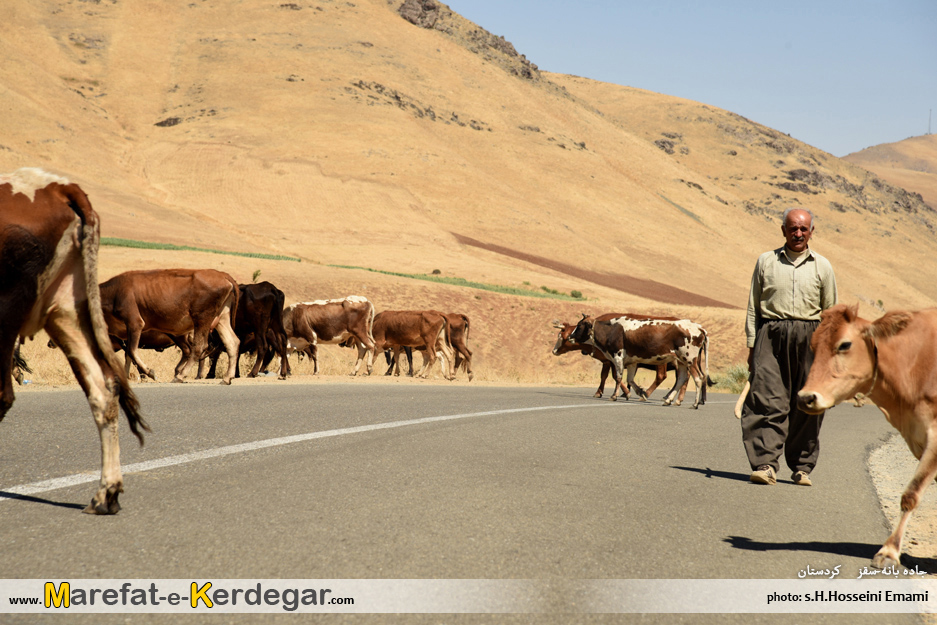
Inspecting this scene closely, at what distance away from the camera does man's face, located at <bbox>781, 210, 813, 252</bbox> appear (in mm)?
7938

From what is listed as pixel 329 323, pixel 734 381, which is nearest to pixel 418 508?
pixel 329 323

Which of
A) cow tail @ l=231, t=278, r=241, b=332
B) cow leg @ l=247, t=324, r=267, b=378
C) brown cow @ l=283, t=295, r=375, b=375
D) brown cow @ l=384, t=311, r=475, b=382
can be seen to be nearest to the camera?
cow tail @ l=231, t=278, r=241, b=332

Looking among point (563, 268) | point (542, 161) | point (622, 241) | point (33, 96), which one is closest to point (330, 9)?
point (542, 161)

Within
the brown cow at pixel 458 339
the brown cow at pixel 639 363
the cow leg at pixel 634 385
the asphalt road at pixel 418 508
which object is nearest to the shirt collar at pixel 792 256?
the asphalt road at pixel 418 508

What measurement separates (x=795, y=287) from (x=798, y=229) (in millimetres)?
524

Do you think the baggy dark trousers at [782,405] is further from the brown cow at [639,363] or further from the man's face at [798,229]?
the brown cow at [639,363]

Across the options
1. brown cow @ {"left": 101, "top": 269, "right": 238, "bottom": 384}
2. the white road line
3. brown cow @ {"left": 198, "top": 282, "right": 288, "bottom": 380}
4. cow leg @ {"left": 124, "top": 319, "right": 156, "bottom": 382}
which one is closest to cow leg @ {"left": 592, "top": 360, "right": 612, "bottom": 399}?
brown cow @ {"left": 198, "top": 282, "right": 288, "bottom": 380}

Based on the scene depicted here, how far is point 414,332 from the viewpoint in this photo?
28.0 metres

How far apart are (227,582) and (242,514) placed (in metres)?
1.24

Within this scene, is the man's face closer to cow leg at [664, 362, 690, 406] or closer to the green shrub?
cow leg at [664, 362, 690, 406]

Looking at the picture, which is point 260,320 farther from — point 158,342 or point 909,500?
point 909,500

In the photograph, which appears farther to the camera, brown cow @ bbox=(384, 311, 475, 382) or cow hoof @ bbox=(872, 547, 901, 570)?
brown cow @ bbox=(384, 311, 475, 382)

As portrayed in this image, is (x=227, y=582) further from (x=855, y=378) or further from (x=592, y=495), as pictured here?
(x=855, y=378)

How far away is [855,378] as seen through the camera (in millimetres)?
5328
